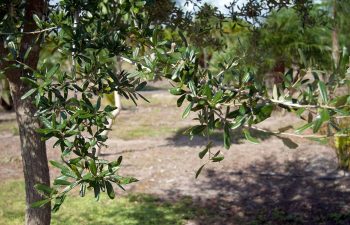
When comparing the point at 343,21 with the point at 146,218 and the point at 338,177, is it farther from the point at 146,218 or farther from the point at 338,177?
the point at 146,218

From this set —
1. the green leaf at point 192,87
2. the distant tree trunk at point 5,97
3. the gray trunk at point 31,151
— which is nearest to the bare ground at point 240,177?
the gray trunk at point 31,151

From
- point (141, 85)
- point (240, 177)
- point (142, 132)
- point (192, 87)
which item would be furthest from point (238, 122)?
point (142, 132)

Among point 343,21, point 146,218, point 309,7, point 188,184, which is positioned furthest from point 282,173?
point 343,21

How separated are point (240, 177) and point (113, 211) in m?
2.30

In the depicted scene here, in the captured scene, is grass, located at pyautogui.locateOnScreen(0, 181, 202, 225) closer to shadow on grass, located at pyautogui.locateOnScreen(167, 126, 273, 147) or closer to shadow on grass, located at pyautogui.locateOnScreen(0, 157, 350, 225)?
shadow on grass, located at pyautogui.locateOnScreen(0, 157, 350, 225)

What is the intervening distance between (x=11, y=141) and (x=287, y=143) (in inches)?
386

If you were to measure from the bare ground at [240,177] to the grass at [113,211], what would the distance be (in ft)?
0.80

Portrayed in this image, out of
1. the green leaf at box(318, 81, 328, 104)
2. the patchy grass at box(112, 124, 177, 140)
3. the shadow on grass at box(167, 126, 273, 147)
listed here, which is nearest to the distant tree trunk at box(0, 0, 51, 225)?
the green leaf at box(318, 81, 328, 104)

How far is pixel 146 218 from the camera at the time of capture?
5.67 metres

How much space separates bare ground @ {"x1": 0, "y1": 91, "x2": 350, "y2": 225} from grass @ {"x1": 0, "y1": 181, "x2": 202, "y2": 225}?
0.24m

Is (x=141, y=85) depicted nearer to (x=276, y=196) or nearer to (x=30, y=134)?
(x=30, y=134)

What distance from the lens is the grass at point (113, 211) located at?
5551mm

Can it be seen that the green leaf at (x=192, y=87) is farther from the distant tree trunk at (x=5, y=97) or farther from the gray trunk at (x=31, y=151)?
the distant tree trunk at (x=5, y=97)

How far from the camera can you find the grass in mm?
5551
